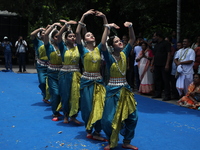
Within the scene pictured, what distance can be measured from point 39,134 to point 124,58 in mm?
2082

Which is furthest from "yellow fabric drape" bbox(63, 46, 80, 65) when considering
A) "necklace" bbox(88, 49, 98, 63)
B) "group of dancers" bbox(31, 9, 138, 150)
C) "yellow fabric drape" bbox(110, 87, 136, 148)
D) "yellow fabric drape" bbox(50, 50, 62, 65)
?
"yellow fabric drape" bbox(110, 87, 136, 148)

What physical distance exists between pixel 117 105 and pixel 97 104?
753mm

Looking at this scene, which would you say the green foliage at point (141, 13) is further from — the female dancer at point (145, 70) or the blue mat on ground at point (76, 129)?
the blue mat on ground at point (76, 129)

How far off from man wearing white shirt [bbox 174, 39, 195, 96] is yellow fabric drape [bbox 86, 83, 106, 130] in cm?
419

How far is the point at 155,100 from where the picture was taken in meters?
10.3

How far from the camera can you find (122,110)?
211 inches

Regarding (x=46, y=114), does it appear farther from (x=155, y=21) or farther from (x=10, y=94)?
(x=155, y=21)

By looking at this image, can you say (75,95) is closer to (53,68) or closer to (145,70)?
(53,68)

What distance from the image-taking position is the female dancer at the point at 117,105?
17.4 ft

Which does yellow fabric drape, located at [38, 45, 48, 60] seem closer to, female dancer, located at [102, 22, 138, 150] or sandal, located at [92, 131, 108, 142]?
sandal, located at [92, 131, 108, 142]

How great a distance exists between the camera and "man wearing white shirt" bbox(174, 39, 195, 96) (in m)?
9.64

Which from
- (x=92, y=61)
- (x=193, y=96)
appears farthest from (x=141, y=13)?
(x=92, y=61)

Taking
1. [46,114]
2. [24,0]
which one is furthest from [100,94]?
[24,0]

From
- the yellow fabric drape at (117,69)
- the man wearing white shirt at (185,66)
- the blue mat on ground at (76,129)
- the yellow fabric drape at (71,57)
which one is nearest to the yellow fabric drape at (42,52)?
the blue mat on ground at (76,129)
